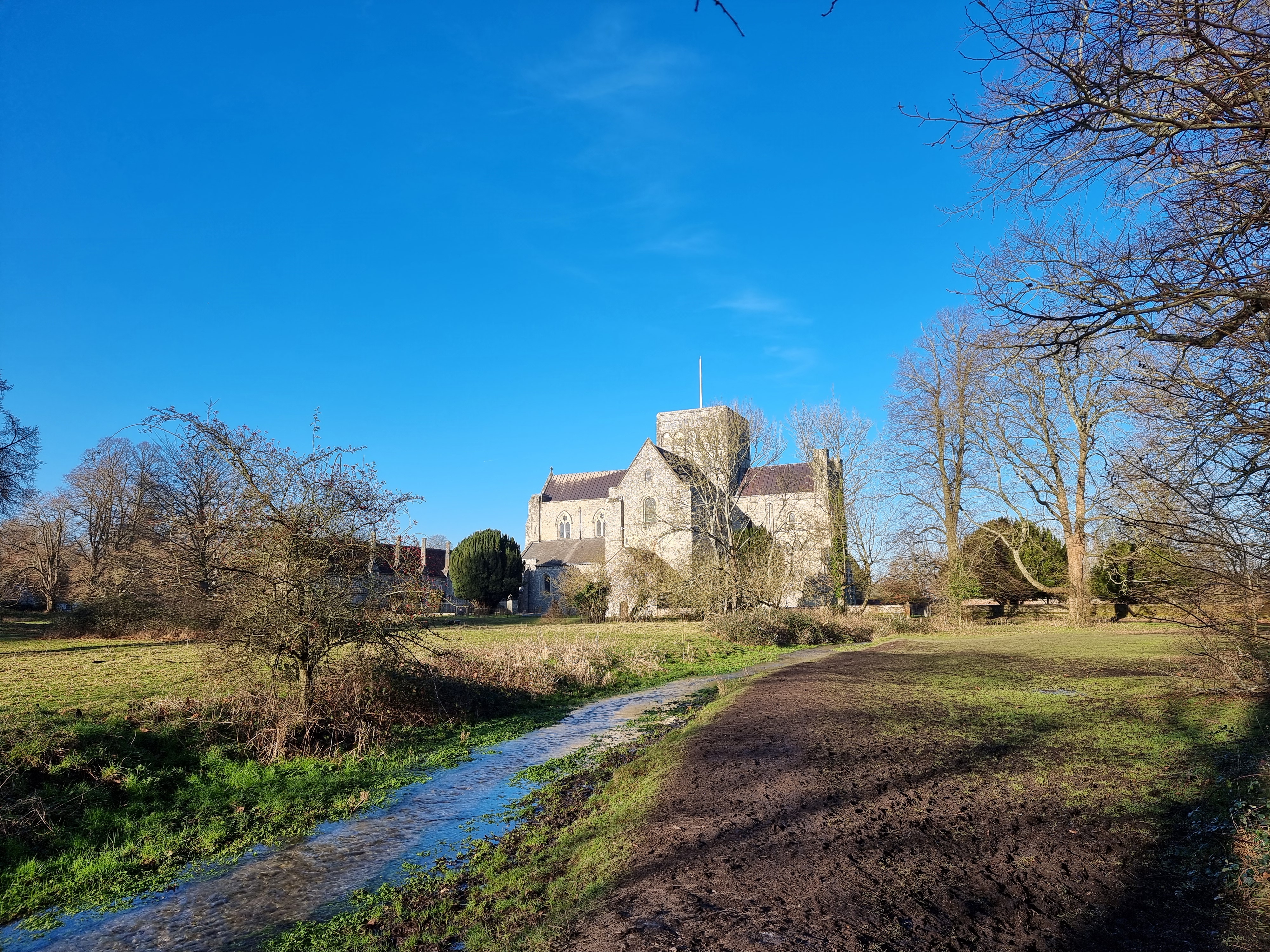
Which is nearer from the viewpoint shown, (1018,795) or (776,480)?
(1018,795)

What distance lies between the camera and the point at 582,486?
62.9m

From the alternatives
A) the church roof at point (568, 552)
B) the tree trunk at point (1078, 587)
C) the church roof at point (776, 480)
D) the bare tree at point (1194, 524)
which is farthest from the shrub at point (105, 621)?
the church roof at point (776, 480)

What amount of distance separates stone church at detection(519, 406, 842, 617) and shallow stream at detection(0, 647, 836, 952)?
23.6 meters

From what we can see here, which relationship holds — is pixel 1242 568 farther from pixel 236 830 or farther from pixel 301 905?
pixel 236 830

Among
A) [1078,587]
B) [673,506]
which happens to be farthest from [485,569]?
[1078,587]

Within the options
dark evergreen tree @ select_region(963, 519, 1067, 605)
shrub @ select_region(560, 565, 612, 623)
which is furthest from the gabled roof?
dark evergreen tree @ select_region(963, 519, 1067, 605)

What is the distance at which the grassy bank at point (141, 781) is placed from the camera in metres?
5.89

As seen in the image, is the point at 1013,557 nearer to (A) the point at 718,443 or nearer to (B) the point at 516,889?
(A) the point at 718,443

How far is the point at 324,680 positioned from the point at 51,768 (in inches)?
133

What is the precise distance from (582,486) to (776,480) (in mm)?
17389

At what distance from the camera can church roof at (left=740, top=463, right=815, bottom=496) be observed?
171ft

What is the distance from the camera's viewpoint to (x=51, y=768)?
7.03m

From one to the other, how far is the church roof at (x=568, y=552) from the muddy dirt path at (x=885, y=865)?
44.3 metres

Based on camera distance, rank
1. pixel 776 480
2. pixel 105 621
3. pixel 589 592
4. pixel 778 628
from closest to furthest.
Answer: pixel 105 621
pixel 778 628
pixel 589 592
pixel 776 480
